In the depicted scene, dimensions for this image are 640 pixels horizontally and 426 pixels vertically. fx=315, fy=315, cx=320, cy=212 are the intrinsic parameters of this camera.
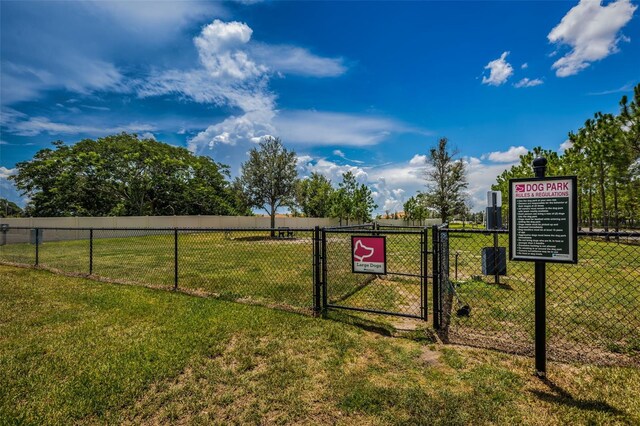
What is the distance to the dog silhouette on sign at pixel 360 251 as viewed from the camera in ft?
15.7

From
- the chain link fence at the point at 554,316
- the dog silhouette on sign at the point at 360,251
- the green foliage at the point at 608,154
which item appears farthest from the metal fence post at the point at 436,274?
the green foliage at the point at 608,154

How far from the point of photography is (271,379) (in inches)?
122

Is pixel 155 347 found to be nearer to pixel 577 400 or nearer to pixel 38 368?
pixel 38 368

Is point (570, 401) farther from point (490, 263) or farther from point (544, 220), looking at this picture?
point (490, 263)

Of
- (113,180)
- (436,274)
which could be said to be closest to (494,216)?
(436,274)

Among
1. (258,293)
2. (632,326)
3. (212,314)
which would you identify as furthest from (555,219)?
(258,293)

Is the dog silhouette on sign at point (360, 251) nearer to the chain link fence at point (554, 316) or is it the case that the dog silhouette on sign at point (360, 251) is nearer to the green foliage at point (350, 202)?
the chain link fence at point (554, 316)

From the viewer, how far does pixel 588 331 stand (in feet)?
14.0

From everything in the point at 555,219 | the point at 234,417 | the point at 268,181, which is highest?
the point at 268,181

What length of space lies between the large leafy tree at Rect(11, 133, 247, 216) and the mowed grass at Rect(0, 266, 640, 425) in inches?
955

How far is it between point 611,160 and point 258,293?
69.2 ft

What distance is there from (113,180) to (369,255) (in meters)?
33.6

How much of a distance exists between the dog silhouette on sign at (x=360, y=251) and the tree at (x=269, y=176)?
2176cm

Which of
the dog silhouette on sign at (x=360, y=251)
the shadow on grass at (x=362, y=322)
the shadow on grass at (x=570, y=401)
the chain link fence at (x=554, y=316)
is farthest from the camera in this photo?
the dog silhouette on sign at (x=360, y=251)
